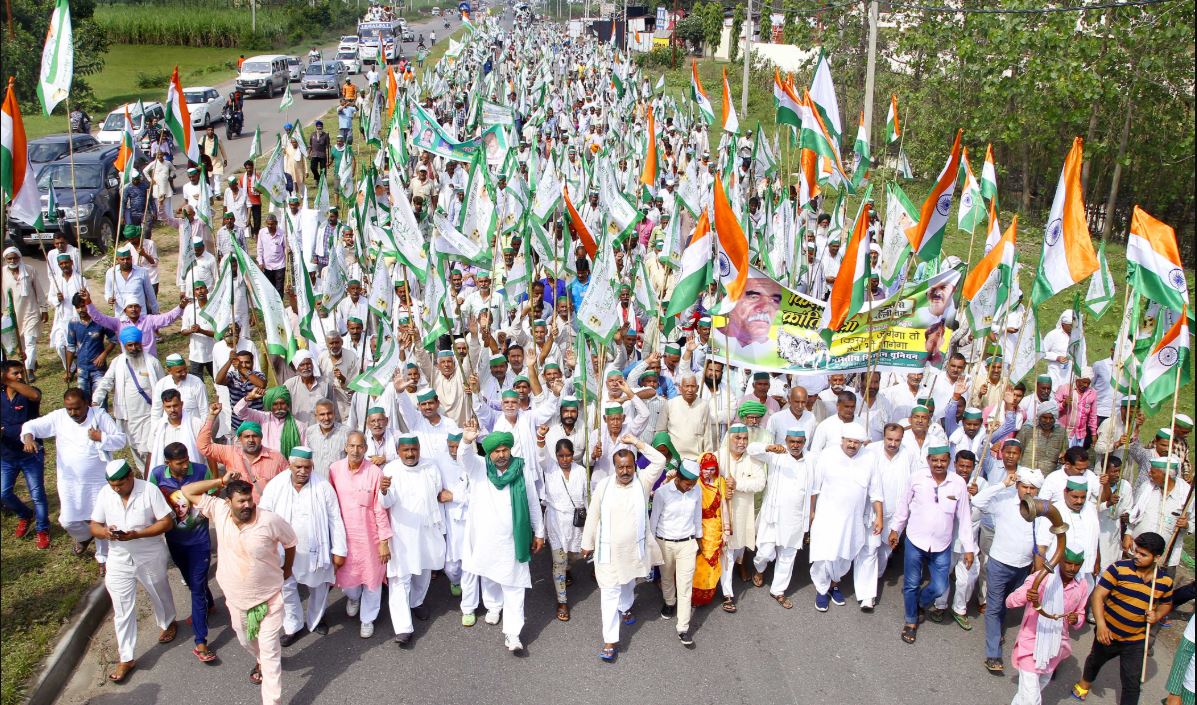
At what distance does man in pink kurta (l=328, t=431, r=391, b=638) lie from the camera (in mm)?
6480

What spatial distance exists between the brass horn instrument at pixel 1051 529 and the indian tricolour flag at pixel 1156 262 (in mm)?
1684

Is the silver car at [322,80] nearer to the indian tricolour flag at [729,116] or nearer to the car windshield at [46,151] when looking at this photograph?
the car windshield at [46,151]

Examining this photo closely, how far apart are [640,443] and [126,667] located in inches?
135

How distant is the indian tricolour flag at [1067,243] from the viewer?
7.27 metres

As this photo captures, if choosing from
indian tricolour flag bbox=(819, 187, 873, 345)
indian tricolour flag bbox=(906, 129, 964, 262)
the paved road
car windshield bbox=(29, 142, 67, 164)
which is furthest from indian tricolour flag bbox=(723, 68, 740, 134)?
car windshield bbox=(29, 142, 67, 164)

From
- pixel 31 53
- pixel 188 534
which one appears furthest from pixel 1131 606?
pixel 31 53

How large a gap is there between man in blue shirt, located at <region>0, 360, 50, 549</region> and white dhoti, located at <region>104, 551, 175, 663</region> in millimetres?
1645

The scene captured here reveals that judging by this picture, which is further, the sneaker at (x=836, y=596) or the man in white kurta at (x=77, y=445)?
the sneaker at (x=836, y=596)

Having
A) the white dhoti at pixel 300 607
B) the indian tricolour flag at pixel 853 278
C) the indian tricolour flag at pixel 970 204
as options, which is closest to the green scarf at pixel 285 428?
the white dhoti at pixel 300 607

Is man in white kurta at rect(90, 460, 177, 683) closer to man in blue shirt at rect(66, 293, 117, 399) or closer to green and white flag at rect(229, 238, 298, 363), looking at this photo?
green and white flag at rect(229, 238, 298, 363)

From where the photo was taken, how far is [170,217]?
1599cm

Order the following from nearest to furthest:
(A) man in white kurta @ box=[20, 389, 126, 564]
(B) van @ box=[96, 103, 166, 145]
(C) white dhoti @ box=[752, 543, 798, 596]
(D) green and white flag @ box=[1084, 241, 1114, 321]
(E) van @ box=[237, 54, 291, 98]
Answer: (A) man in white kurta @ box=[20, 389, 126, 564], (C) white dhoti @ box=[752, 543, 798, 596], (D) green and white flag @ box=[1084, 241, 1114, 321], (B) van @ box=[96, 103, 166, 145], (E) van @ box=[237, 54, 291, 98]

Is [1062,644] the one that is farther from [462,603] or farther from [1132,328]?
[462,603]

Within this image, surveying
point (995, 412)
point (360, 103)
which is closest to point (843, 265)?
point (995, 412)
